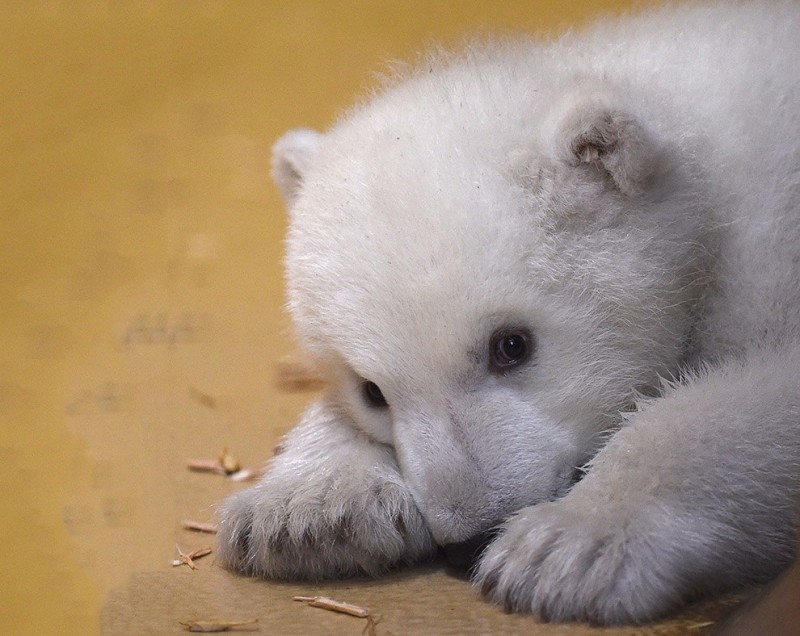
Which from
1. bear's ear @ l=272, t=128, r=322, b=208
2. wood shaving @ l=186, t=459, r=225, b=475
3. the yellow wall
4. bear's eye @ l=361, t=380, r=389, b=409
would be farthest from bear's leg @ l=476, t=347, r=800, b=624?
wood shaving @ l=186, t=459, r=225, b=475

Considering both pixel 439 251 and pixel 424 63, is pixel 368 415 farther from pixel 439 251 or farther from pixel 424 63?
pixel 424 63

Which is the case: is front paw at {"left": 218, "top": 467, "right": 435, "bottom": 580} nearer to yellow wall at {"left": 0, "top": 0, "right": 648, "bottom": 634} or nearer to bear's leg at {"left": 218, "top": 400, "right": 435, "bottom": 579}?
bear's leg at {"left": 218, "top": 400, "right": 435, "bottom": 579}

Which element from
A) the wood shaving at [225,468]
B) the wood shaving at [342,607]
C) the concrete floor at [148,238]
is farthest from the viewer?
the wood shaving at [225,468]

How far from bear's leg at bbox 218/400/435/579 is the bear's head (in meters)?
0.11

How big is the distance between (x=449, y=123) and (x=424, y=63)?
25.6 inches

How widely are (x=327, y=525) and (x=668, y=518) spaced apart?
97cm

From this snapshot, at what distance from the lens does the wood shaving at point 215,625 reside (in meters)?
2.42

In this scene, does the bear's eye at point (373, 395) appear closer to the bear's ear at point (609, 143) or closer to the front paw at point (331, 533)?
the front paw at point (331, 533)

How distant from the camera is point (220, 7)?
5176mm

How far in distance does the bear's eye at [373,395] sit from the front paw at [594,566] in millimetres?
765

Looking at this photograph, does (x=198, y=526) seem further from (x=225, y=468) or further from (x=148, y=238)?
(x=148, y=238)

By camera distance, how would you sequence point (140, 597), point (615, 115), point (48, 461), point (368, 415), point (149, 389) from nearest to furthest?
point (615, 115)
point (140, 597)
point (368, 415)
point (48, 461)
point (149, 389)

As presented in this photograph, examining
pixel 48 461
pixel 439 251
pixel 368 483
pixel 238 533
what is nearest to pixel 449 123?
pixel 439 251

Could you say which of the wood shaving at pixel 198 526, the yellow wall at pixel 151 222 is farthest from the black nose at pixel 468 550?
the yellow wall at pixel 151 222
